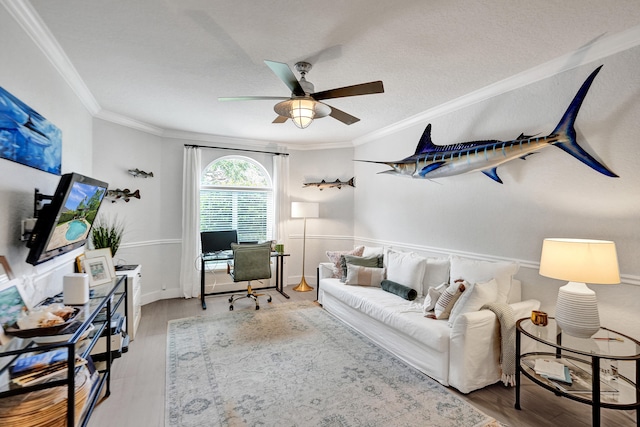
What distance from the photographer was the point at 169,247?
15.4 ft

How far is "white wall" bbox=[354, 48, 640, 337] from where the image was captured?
A: 213 cm

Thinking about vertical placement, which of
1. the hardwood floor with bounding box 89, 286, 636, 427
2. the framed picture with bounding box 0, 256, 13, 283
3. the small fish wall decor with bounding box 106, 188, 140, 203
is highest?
the small fish wall decor with bounding box 106, 188, 140, 203

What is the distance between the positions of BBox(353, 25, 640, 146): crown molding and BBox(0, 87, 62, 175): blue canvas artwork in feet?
12.1

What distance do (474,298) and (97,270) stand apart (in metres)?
3.43

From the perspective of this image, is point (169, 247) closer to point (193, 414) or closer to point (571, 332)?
point (193, 414)

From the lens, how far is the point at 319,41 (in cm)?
218

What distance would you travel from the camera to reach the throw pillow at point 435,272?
3230 mm

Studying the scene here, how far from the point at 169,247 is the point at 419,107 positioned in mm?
4123

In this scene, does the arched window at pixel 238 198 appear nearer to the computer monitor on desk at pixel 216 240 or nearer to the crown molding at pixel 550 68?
the computer monitor on desk at pixel 216 240

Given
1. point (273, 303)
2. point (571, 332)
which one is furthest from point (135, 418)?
point (571, 332)

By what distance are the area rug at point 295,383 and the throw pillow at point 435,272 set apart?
0.90 meters

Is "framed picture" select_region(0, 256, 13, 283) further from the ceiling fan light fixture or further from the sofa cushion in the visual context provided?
the sofa cushion

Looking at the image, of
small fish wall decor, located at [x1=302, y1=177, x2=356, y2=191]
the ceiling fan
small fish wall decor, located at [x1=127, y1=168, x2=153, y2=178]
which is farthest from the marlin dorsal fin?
small fish wall decor, located at [x1=127, y1=168, x2=153, y2=178]

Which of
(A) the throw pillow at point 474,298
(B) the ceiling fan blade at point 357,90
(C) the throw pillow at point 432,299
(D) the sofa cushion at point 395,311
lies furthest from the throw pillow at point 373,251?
(B) the ceiling fan blade at point 357,90
